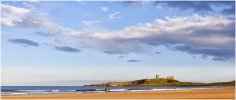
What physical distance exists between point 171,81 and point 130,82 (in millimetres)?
20386

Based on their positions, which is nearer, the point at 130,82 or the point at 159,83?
the point at 159,83

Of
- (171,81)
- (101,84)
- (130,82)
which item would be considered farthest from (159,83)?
(101,84)

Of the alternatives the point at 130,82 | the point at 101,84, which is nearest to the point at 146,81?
the point at 130,82

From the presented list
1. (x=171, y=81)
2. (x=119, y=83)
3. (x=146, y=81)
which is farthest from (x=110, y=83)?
(x=171, y=81)

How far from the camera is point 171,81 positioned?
580ft

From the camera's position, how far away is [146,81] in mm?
181375

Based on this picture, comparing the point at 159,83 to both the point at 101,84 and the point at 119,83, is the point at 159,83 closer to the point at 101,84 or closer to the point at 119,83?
the point at 119,83

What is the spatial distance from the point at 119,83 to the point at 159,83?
19.0 meters

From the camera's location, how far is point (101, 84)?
19200cm

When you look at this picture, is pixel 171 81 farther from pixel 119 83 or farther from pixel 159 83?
pixel 119 83

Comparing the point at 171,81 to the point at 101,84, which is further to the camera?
the point at 101,84

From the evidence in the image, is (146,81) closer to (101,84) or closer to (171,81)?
(171,81)

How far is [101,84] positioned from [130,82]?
14.7 m

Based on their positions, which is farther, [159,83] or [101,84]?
[101,84]
